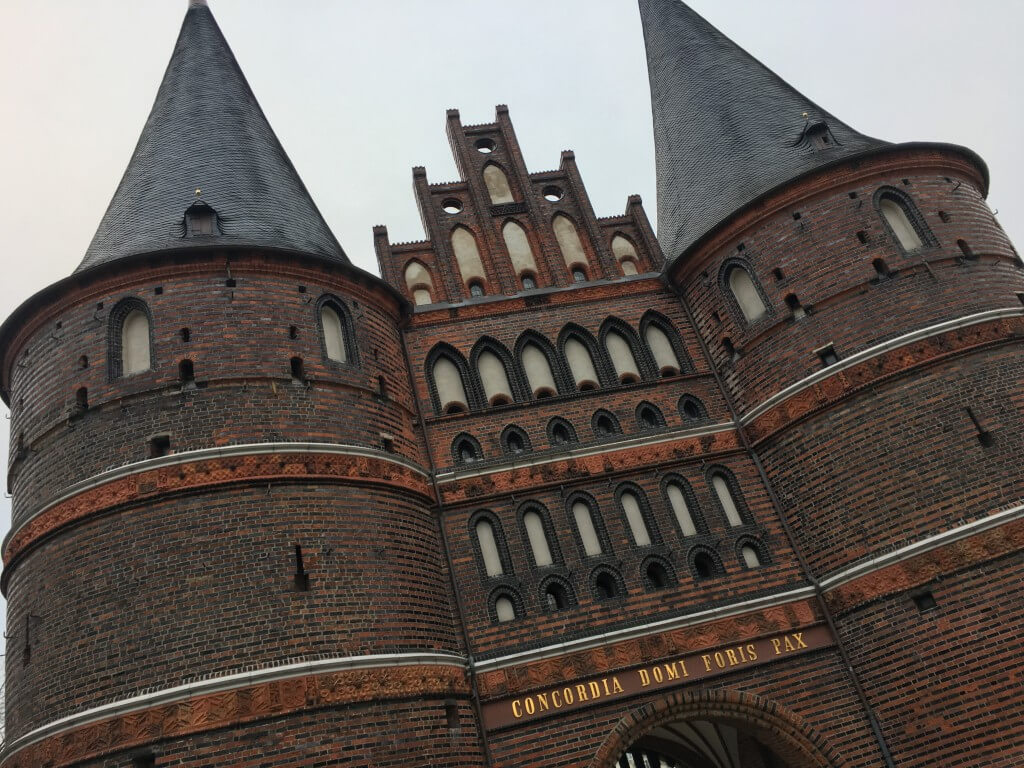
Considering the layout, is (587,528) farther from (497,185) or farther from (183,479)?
(497,185)

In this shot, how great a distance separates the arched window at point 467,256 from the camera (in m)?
15.4

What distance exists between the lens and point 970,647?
35.8ft

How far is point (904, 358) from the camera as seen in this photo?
12.4m

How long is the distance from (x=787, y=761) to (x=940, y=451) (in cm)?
472

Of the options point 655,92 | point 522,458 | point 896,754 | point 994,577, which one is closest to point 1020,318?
point 994,577

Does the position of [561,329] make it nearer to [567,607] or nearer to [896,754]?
[567,607]

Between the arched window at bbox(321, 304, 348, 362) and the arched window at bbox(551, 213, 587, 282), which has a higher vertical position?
the arched window at bbox(551, 213, 587, 282)

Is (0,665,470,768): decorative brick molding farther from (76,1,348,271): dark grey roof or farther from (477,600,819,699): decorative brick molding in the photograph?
(76,1,348,271): dark grey roof

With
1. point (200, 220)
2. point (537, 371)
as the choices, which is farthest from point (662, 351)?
point (200, 220)

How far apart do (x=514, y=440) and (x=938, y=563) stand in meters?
6.22

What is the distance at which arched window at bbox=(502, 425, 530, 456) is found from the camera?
13422mm

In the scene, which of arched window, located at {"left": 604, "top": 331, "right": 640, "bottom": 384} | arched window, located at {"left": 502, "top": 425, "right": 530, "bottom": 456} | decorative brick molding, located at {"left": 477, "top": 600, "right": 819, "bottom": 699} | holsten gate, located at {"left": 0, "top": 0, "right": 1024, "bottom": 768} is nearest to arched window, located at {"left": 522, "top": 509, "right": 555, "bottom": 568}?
holsten gate, located at {"left": 0, "top": 0, "right": 1024, "bottom": 768}

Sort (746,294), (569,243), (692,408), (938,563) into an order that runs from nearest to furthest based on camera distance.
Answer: (938,563), (692,408), (746,294), (569,243)

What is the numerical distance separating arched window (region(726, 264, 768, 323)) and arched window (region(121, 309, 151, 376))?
30.4 ft
